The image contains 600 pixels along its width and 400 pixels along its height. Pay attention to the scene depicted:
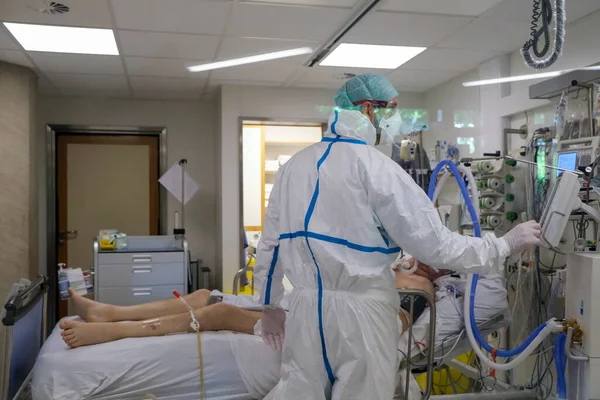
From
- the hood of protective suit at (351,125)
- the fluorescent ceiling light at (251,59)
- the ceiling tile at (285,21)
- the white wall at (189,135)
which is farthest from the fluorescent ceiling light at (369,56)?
the hood of protective suit at (351,125)

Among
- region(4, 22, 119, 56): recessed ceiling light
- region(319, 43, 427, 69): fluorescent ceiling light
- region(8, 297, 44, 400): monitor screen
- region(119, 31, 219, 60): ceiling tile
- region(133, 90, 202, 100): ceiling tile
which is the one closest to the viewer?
region(8, 297, 44, 400): monitor screen

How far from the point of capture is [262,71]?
4328mm

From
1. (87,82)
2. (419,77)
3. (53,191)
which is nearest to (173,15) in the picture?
(87,82)

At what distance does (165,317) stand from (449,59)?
2786 millimetres

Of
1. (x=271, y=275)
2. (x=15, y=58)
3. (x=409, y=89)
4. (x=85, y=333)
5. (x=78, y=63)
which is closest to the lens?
(x=271, y=275)

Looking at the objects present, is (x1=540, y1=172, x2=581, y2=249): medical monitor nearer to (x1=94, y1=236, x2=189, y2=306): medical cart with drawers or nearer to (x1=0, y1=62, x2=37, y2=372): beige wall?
(x1=94, y1=236, x2=189, y2=306): medical cart with drawers

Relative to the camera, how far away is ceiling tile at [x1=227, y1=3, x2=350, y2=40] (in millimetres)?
3006

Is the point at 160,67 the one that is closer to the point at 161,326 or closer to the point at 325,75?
the point at 325,75

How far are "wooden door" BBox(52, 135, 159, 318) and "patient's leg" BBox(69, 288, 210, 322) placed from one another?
8.31 ft

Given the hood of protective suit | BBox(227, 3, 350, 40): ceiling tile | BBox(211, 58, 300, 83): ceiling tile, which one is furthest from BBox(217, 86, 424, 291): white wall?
the hood of protective suit

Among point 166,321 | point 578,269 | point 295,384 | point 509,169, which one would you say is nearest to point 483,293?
point 578,269

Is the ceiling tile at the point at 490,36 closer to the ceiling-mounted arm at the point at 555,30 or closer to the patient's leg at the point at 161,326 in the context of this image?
the ceiling-mounted arm at the point at 555,30

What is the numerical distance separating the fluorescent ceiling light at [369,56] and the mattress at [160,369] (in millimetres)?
2214

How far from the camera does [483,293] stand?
2703mm
